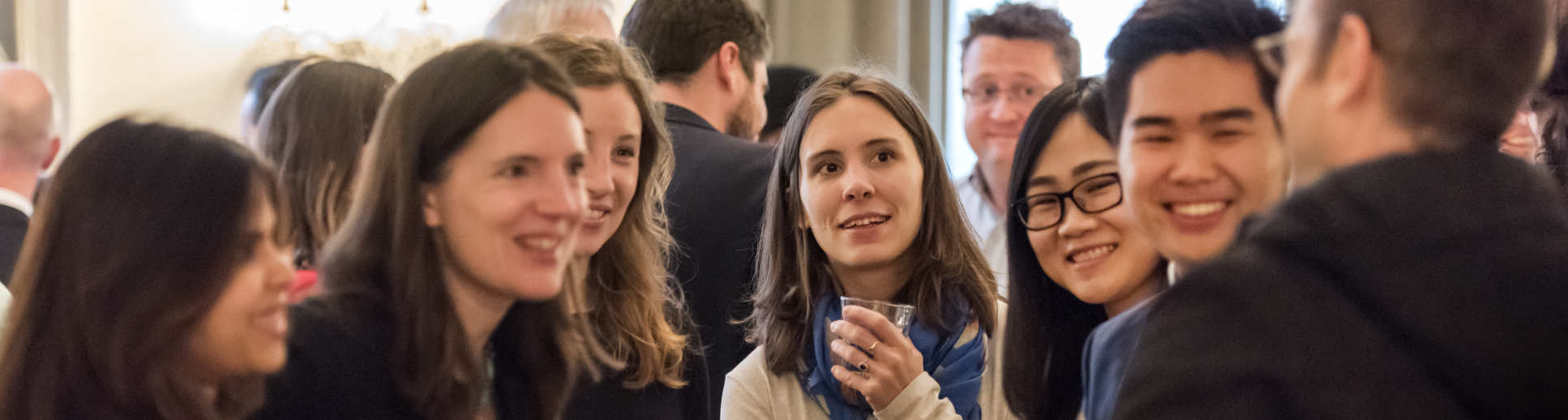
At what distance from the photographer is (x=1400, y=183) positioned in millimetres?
977

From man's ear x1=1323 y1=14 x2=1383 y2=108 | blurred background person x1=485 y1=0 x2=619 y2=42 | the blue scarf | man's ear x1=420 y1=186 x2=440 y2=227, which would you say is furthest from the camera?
blurred background person x1=485 y1=0 x2=619 y2=42

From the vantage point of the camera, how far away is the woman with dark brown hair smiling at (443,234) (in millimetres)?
1508

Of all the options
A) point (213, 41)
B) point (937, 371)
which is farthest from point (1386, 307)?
point (213, 41)

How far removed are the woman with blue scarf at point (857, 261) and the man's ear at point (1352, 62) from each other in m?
1.14

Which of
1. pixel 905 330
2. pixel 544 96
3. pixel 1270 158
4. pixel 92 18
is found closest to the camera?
pixel 1270 158

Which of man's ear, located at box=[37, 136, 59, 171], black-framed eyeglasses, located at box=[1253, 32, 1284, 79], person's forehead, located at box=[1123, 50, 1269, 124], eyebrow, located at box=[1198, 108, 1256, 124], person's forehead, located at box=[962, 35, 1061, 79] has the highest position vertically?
black-framed eyeglasses, located at box=[1253, 32, 1284, 79]

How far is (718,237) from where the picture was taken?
106 inches

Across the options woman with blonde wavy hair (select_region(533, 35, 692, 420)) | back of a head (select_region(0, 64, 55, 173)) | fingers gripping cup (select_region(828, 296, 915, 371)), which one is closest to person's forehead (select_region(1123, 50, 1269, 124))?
fingers gripping cup (select_region(828, 296, 915, 371))

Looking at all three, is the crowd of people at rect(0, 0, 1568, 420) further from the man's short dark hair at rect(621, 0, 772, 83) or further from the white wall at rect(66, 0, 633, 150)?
the white wall at rect(66, 0, 633, 150)

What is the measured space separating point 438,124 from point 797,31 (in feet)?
13.4

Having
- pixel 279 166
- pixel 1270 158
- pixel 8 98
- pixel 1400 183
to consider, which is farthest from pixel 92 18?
pixel 1400 183

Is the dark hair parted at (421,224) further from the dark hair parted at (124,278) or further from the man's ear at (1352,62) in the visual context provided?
the man's ear at (1352,62)

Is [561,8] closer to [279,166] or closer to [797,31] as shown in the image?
[279,166]

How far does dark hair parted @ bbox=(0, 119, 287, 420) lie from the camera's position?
49.0 inches
